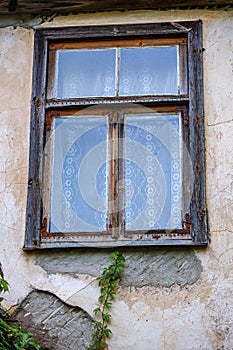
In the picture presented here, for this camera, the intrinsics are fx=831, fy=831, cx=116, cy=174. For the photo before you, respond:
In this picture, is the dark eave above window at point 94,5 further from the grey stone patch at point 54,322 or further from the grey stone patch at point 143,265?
the grey stone patch at point 54,322

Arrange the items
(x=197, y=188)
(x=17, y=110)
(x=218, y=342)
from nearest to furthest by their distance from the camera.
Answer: (x=218, y=342) < (x=197, y=188) < (x=17, y=110)

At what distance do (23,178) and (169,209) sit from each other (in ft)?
3.18

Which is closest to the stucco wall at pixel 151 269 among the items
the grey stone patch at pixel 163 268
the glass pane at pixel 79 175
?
the grey stone patch at pixel 163 268

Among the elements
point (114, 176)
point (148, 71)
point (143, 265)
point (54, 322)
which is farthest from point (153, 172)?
point (54, 322)

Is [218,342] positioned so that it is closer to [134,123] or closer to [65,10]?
[134,123]

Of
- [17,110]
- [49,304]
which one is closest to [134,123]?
[17,110]

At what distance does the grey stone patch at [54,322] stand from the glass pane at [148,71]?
1487 millimetres

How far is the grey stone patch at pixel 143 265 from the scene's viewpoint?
5.04 metres

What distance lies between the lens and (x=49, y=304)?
507 cm

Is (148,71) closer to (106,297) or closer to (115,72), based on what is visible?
(115,72)


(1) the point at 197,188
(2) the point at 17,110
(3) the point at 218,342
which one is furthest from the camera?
(2) the point at 17,110

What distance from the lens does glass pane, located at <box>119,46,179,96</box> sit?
5598 millimetres

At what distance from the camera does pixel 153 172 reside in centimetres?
538

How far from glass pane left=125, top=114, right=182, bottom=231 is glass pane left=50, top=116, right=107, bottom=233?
174mm
